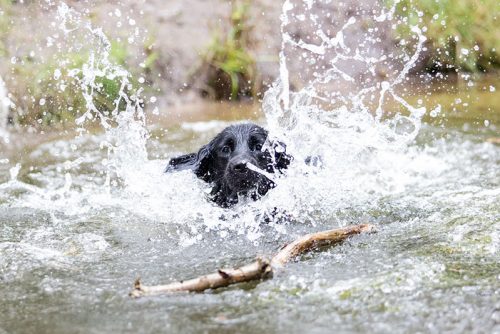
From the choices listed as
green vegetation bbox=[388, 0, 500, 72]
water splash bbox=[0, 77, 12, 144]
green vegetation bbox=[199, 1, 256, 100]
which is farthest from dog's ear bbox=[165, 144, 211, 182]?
green vegetation bbox=[388, 0, 500, 72]

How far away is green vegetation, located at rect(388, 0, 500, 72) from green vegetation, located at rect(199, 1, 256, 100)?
2.59 m

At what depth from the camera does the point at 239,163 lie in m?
5.33

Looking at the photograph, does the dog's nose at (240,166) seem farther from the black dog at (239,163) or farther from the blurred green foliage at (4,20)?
the blurred green foliage at (4,20)

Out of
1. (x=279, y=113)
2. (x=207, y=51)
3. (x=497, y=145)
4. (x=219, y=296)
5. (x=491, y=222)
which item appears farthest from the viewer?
(x=207, y=51)

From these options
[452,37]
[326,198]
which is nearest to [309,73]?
[452,37]

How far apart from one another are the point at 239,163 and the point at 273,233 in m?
0.63

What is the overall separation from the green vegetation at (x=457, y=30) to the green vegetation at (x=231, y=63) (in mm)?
2586

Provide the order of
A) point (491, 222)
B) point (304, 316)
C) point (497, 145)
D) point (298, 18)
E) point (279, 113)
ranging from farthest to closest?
point (298, 18) < point (497, 145) < point (279, 113) < point (491, 222) < point (304, 316)

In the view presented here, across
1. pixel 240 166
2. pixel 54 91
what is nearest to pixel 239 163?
pixel 240 166

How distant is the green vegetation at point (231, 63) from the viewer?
11.3 metres

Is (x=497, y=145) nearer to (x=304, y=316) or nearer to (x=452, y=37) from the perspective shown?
(x=452, y=37)

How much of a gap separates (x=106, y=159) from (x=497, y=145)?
439 cm

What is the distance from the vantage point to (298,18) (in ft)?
40.7

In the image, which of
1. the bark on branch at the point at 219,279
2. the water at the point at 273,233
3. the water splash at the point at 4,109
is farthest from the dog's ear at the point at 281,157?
the water splash at the point at 4,109
